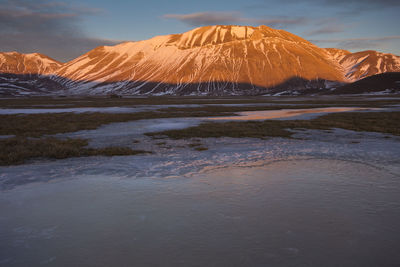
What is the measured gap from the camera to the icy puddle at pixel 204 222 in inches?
191

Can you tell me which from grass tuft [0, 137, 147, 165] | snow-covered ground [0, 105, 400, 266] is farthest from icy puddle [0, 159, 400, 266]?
grass tuft [0, 137, 147, 165]

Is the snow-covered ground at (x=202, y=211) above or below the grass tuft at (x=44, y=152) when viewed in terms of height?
below

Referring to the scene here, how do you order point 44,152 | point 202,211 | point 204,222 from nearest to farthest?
point 204,222 → point 202,211 → point 44,152

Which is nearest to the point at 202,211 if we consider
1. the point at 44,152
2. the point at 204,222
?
the point at 204,222

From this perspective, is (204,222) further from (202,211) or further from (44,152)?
(44,152)

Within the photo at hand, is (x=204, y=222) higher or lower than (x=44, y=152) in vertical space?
lower

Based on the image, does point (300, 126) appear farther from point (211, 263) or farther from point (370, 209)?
point (211, 263)

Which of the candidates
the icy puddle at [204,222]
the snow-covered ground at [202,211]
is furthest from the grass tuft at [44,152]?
the icy puddle at [204,222]

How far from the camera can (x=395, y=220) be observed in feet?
Result: 20.0

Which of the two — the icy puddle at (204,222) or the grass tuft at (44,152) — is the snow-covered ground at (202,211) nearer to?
the icy puddle at (204,222)

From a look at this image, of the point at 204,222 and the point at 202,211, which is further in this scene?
the point at 202,211

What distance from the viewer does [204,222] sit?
606 centimetres

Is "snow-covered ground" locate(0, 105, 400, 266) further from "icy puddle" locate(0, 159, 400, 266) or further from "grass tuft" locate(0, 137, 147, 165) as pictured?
"grass tuft" locate(0, 137, 147, 165)

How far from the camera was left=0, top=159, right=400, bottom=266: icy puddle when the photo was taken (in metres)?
4.84
